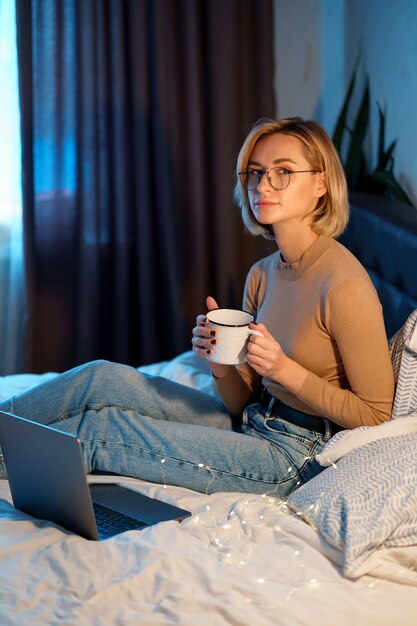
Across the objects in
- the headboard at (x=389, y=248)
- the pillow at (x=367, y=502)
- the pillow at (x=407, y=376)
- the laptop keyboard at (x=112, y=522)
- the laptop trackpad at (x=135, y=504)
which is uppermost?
the headboard at (x=389, y=248)

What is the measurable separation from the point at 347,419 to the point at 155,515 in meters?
0.47

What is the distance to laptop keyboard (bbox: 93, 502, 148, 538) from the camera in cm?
176

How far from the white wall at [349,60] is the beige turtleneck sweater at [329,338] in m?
0.88

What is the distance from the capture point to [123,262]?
11.4ft

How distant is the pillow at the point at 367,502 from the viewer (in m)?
1.56

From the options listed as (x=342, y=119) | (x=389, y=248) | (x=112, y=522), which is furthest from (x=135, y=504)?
(x=342, y=119)

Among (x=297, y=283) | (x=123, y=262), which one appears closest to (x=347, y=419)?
(x=297, y=283)

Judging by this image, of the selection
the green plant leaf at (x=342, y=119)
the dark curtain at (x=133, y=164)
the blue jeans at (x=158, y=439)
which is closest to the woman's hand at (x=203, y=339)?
the blue jeans at (x=158, y=439)

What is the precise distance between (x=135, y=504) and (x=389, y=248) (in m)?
1.07

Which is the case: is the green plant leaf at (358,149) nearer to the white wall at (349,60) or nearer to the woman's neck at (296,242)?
the white wall at (349,60)

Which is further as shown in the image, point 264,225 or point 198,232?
point 198,232

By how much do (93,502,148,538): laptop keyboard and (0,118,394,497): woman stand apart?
16 centimetres

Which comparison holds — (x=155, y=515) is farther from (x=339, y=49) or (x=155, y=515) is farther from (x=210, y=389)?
(x=339, y=49)

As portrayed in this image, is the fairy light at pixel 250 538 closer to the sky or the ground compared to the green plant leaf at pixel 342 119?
closer to the ground
